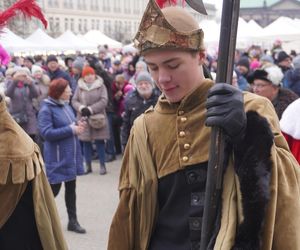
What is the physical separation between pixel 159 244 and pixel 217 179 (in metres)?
0.49

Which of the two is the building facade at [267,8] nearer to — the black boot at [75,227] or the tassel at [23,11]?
the tassel at [23,11]

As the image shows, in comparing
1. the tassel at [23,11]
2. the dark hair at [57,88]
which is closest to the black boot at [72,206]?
the dark hair at [57,88]

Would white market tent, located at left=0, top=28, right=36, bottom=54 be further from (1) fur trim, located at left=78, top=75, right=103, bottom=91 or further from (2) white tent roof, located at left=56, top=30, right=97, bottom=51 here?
(1) fur trim, located at left=78, top=75, right=103, bottom=91

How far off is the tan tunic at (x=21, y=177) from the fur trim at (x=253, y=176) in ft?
3.96

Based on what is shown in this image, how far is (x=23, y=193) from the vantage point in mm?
2768

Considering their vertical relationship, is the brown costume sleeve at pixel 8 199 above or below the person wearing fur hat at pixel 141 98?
above

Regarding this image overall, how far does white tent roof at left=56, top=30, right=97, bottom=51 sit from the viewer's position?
2825cm

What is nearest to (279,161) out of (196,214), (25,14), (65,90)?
(196,214)

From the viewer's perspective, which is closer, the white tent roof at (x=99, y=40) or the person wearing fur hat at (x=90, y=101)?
the person wearing fur hat at (x=90, y=101)

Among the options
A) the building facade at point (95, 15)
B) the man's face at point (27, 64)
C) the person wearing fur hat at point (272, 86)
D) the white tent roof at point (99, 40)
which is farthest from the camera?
the building facade at point (95, 15)

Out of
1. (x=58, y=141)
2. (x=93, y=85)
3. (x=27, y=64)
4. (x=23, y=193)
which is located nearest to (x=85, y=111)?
(x=93, y=85)

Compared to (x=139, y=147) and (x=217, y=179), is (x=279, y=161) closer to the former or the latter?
(x=217, y=179)

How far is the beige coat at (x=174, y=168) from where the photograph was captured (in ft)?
6.14

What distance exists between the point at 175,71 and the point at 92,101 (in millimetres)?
6225
